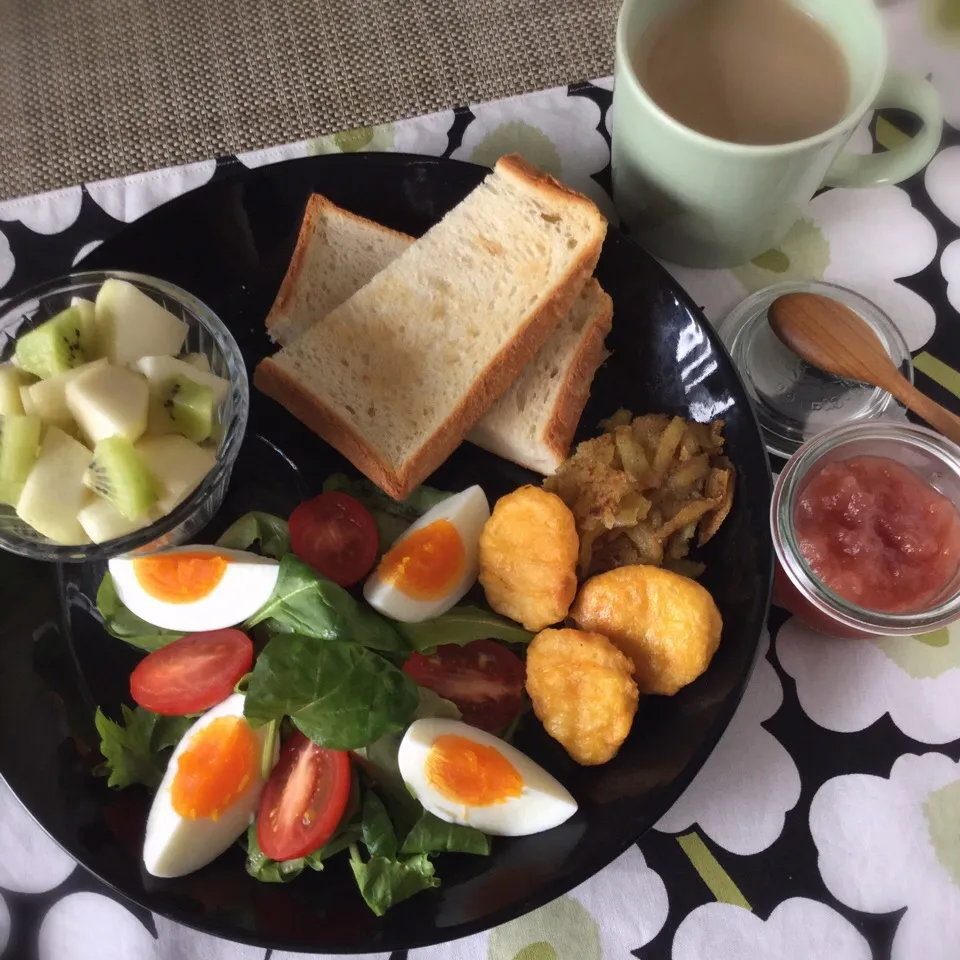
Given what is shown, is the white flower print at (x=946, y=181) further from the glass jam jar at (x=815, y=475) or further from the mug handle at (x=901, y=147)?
the glass jam jar at (x=815, y=475)

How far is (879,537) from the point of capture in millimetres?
1145

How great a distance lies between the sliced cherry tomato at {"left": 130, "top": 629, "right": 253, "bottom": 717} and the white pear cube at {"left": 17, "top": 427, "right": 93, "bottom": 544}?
0.78ft

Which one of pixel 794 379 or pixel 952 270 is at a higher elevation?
pixel 952 270

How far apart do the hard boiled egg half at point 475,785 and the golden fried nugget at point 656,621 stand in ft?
0.66

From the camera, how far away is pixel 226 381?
115 cm

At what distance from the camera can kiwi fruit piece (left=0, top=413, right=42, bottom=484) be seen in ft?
3.27

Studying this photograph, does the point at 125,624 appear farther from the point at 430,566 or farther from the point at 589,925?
the point at 589,925

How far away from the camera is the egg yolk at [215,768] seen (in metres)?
1.07

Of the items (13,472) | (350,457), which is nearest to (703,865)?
(350,457)

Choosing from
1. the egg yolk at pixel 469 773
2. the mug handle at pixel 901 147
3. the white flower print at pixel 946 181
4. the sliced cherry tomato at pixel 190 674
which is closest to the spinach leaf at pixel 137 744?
the sliced cherry tomato at pixel 190 674

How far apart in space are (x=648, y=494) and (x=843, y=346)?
37cm

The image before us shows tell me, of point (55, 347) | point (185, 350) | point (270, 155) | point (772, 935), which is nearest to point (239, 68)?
point (270, 155)

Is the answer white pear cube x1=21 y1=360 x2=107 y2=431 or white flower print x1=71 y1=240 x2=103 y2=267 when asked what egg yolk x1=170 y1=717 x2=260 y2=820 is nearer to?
white pear cube x1=21 y1=360 x2=107 y2=431

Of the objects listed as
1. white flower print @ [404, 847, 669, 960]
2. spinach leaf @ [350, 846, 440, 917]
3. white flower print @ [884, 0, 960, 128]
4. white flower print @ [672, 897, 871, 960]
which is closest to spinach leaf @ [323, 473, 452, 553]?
spinach leaf @ [350, 846, 440, 917]
